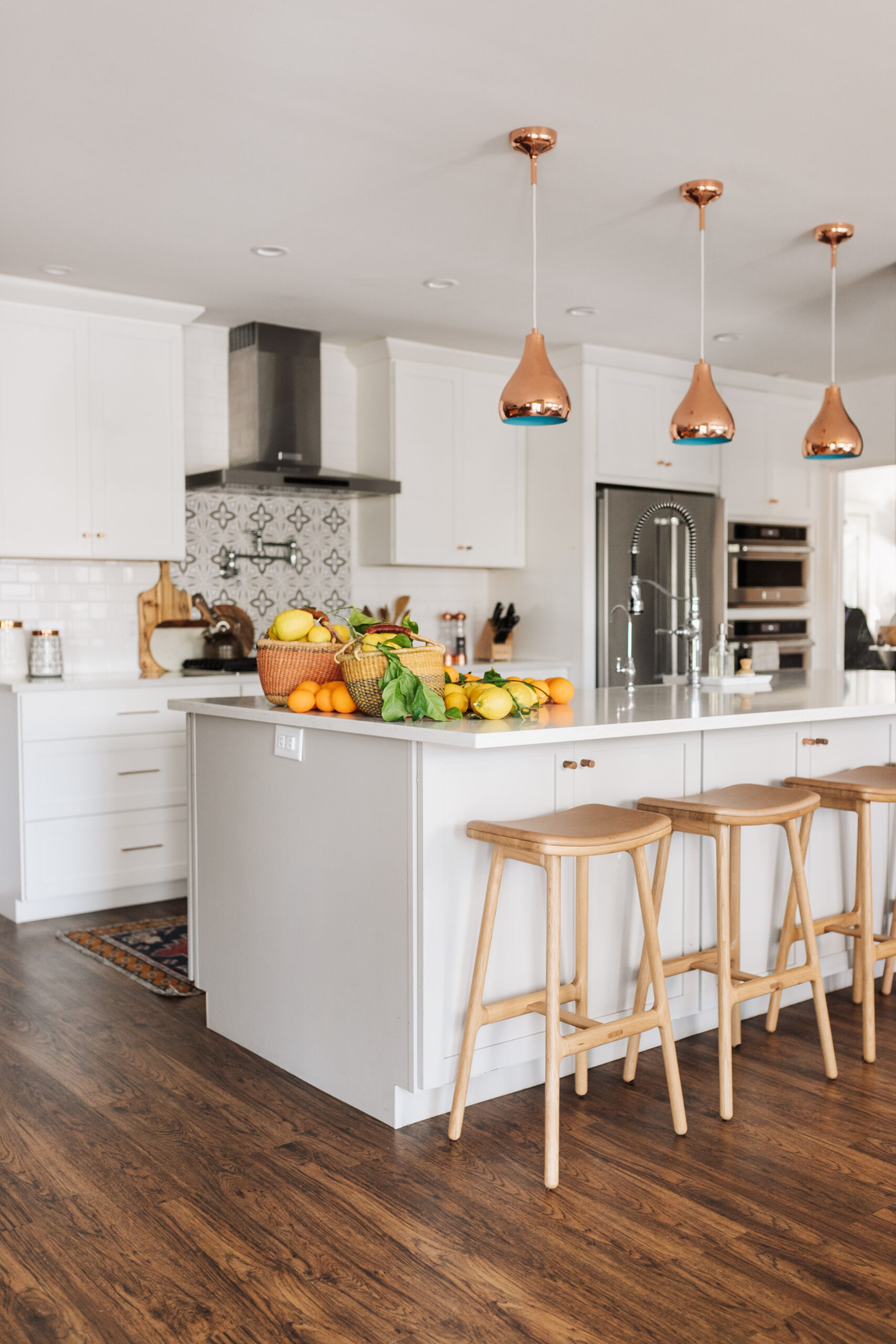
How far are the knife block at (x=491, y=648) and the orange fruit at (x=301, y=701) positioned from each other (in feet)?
11.1

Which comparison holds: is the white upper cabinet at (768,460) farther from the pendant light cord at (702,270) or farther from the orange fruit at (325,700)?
the orange fruit at (325,700)

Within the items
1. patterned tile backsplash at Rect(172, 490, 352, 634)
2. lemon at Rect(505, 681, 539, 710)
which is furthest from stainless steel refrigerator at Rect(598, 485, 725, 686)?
lemon at Rect(505, 681, 539, 710)

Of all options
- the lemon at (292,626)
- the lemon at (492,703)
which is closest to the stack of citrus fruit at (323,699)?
the lemon at (292,626)

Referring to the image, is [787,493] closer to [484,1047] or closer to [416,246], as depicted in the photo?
[416,246]

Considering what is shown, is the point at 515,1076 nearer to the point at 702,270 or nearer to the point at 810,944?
the point at 810,944

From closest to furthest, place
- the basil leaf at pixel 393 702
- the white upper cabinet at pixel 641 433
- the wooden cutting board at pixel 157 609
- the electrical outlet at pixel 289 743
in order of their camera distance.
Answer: the basil leaf at pixel 393 702
the electrical outlet at pixel 289 743
the wooden cutting board at pixel 157 609
the white upper cabinet at pixel 641 433

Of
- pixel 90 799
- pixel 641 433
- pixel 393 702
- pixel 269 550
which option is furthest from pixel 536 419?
pixel 641 433

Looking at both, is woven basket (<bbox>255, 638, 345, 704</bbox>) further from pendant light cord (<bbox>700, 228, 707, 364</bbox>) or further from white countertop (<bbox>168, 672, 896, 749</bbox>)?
pendant light cord (<bbox>700, 228, 707, 364</bbox>)

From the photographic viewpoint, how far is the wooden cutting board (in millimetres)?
5285

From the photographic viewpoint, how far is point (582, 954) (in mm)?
2775

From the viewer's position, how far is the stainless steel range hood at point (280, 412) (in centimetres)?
530

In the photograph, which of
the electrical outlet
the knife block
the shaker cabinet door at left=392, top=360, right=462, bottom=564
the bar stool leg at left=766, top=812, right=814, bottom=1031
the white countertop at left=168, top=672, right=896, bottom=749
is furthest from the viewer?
the knife block

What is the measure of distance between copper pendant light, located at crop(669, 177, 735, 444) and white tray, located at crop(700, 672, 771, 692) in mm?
802

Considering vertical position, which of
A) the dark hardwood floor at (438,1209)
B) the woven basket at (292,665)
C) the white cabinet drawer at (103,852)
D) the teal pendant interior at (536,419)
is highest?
the teal pendant interior at (536,419)
